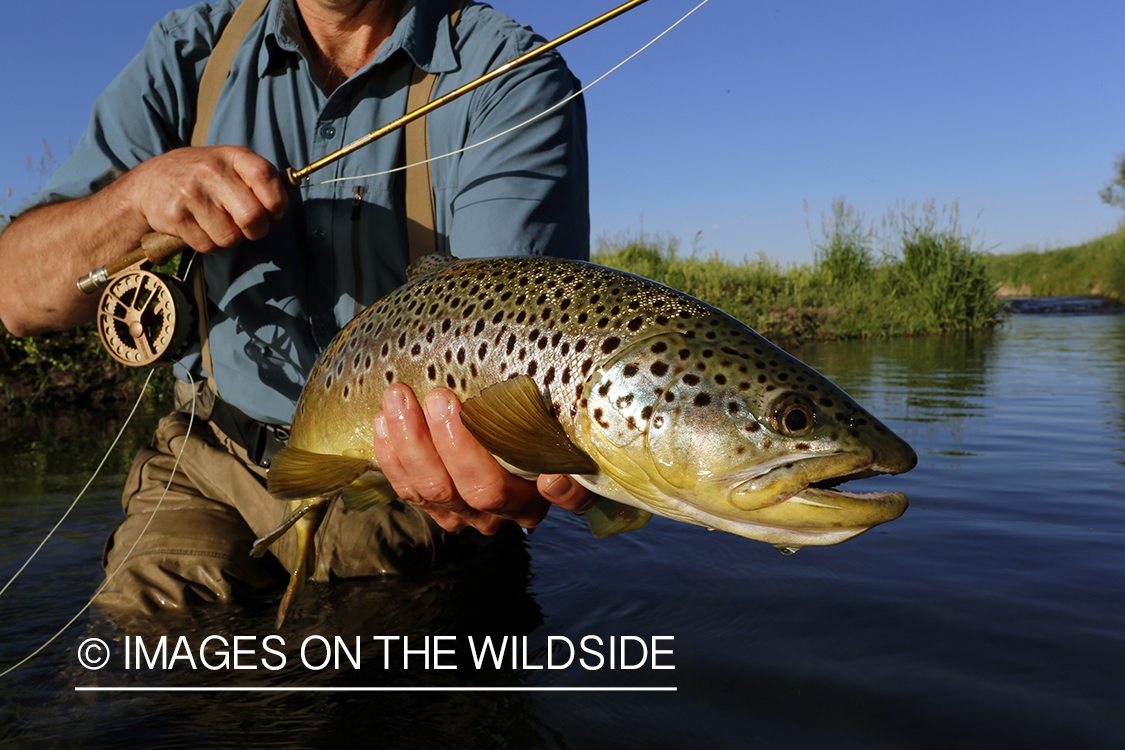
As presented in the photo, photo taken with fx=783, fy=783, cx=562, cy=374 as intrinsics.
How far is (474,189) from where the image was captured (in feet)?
10.1

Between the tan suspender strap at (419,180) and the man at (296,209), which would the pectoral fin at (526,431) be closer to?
the man at (296,209)

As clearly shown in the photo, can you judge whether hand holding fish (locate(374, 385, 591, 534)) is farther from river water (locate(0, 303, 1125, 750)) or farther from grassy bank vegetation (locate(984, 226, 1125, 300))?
grassy bank vegetation (locate(984, 226, 1125, 300))

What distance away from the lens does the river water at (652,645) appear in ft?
7.62

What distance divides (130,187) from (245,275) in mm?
641

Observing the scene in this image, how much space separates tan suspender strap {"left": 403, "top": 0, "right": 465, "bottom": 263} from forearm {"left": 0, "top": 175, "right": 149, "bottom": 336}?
3.33 feet

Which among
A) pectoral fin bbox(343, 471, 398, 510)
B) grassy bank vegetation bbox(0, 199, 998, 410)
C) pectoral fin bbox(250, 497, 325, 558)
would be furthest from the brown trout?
grassy bank vegetation bbox(0, 199, 998, 410)

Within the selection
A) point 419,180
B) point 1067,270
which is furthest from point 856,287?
point 1067,270

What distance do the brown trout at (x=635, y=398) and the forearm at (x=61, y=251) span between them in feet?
3.98

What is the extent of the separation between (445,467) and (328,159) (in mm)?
1156

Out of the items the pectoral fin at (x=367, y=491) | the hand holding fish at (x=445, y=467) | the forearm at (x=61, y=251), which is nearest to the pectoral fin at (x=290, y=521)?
the pectoral fin at (x=367, y=491)

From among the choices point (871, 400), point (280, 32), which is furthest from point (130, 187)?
point (871, 400)

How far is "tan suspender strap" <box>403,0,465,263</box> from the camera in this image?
3.27 m

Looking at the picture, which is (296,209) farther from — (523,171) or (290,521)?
(290,521)

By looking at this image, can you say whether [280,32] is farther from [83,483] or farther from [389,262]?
[83,483]
